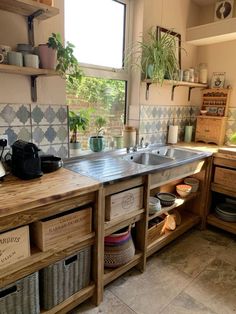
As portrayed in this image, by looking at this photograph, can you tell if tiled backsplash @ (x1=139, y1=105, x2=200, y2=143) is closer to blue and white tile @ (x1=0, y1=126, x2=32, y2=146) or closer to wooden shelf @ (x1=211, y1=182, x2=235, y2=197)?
wooden shelf @ (x1=211, y1=182, x2=235, y2=197)

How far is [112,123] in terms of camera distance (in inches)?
94.7

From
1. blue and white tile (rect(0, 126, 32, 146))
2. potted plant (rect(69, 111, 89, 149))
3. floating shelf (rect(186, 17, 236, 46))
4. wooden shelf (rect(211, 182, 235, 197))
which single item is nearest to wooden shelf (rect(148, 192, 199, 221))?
wooden shelf (rect(211, 182, 235, 197))

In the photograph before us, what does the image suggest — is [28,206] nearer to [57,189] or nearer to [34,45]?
[57,189]

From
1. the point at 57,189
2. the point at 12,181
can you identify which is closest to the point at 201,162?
the point at 57,189

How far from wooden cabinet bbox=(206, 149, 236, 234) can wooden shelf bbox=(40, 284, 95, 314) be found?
1478mm

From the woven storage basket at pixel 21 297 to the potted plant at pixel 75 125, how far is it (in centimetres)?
103

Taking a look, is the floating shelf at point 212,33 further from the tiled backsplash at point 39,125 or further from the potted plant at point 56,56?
the tiled backsplash at point 39,125

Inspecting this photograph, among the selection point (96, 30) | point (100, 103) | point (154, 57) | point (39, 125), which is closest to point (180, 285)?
point (39, 125)

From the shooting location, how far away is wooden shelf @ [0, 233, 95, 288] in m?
1.12

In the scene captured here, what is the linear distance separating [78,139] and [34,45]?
2.65 feet

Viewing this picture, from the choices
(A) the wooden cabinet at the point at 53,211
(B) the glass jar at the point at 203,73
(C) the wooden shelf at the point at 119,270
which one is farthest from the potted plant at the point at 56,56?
(B) the glass jar at the point at 203,73

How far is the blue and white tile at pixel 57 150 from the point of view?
5.73 feet

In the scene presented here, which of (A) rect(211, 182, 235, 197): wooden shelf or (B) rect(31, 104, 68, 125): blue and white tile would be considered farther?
(A) rect(211, 182, 235, 197): wooden shelf

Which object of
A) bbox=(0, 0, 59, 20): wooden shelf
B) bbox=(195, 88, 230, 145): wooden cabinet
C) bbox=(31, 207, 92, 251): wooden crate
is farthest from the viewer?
bbox=(195, 88, 230, 145): wooden cabinet
